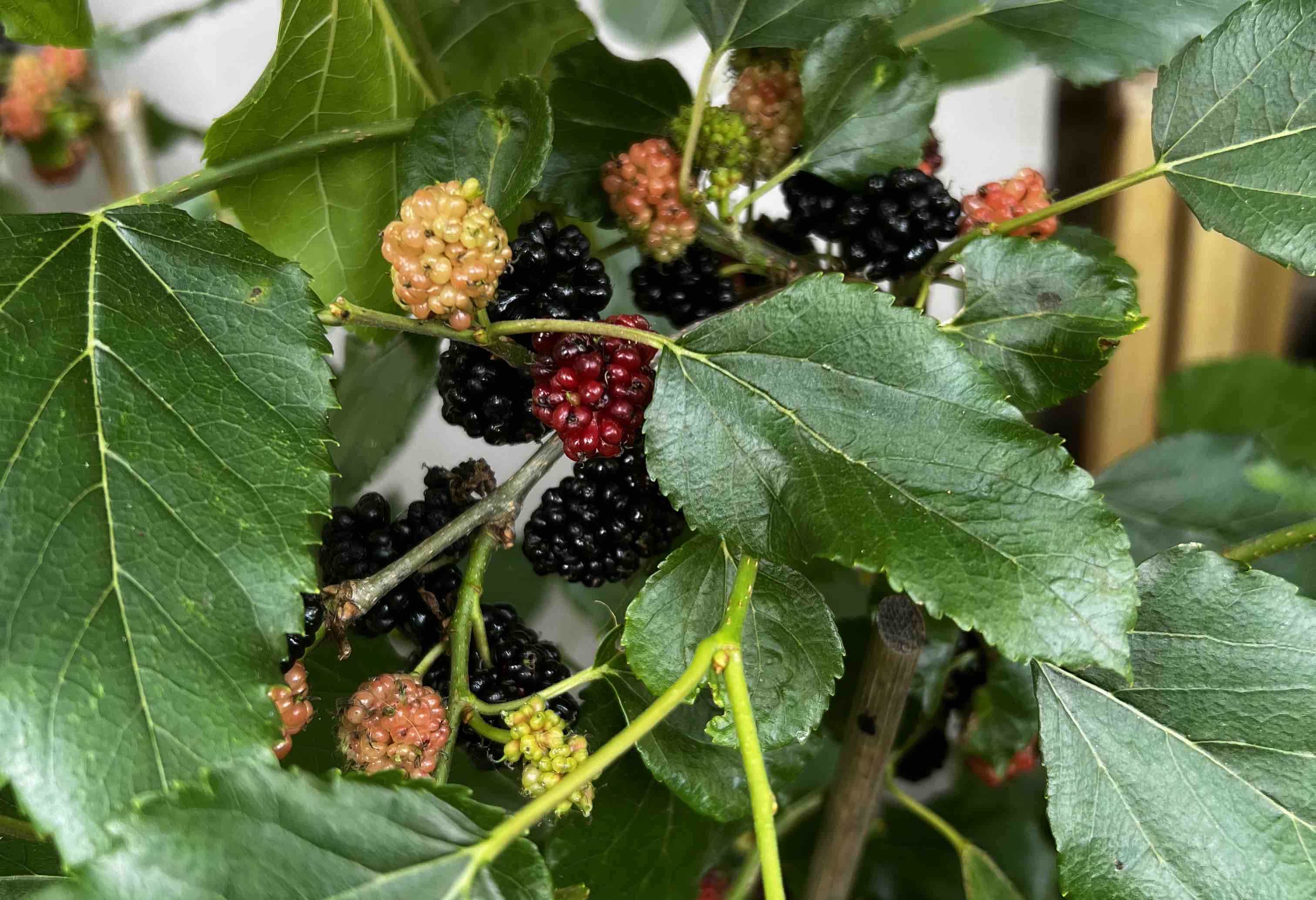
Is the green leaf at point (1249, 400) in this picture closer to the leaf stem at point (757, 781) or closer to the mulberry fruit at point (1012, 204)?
the mulberry fruit at point (1012, 204)

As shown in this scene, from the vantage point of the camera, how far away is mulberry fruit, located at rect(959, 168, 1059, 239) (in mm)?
453

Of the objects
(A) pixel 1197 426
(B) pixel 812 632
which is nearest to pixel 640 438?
(B) pixel 812 632

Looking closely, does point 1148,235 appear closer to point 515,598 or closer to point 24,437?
point 515,598

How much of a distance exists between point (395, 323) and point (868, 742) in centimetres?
29

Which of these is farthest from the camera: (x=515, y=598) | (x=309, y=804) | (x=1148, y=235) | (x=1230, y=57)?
(x=1148, y=235)

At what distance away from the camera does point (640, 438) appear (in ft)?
1.30

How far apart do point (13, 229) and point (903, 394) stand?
0.30m

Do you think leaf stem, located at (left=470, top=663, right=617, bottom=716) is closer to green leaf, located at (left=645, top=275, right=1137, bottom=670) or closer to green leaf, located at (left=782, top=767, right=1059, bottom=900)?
green leaf, located at (left=645, top=275, right=1137, bottom=670)

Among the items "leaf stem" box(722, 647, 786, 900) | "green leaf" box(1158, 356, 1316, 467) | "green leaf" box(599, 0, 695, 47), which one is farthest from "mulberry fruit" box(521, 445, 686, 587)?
"green leaf" box(1158, 356, 1316, 467)

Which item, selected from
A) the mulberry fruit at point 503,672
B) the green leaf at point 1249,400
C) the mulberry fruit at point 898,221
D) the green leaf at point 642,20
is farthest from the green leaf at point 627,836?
the green leaf at point 1249,400

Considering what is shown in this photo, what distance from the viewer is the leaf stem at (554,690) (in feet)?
1.21

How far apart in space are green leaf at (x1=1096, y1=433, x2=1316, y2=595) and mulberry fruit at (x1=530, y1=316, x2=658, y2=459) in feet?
1.21

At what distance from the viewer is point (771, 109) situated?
0.45 m

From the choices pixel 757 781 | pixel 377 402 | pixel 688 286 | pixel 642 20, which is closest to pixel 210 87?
pixel 642 20
